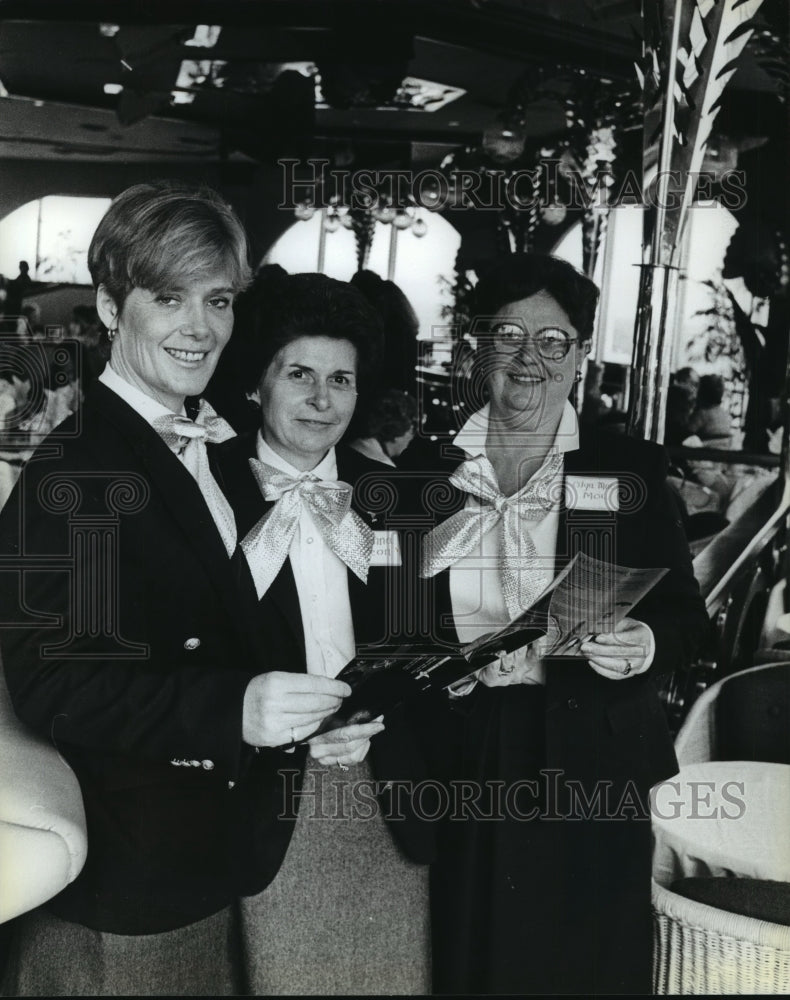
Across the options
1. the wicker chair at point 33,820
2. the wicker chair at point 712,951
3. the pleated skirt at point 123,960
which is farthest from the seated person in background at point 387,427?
the wicker chair at point 712,951

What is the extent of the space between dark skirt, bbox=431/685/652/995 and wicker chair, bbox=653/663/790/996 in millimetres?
67

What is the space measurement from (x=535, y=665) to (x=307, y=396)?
2.67 ft

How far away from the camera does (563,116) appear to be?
8.46ft

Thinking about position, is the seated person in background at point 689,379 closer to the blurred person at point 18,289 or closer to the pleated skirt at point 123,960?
the blurred person at point 18,289

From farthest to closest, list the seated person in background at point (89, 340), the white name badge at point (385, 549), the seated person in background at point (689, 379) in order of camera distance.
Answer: the seated person in background at point (689, 379), the white name badge at point (385, 549), the seated person in background at point (89, 340)

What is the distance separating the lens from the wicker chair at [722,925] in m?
2.55

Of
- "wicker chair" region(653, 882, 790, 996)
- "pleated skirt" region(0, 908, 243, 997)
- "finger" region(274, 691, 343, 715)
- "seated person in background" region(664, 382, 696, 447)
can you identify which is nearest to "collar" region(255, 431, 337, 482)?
"finger" region(274, 691, 343, 715)

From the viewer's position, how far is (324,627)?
2.51 m

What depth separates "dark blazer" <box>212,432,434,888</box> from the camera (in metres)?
2.49

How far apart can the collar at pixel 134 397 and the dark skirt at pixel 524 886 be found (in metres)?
0.99

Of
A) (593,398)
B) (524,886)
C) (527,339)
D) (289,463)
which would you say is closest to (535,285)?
(527,339)

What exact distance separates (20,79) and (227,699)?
146cm

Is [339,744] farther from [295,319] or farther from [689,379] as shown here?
[689,379]

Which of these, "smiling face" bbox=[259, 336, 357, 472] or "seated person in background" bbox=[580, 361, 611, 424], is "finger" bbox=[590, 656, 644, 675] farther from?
"smiling face" bbox=[259, 336, 357, 472]
